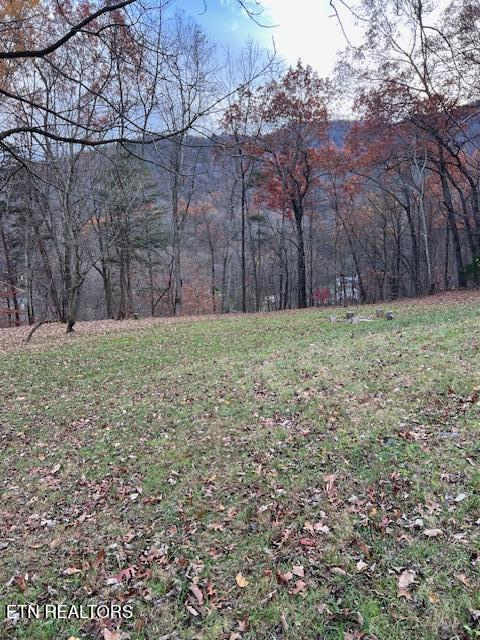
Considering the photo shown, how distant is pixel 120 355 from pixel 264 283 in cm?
2534

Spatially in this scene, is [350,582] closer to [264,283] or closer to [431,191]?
[431,191]

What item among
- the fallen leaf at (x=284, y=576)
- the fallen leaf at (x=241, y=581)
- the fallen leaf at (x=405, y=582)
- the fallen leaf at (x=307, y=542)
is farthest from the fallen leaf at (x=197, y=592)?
the fallen leaf at (x=405, y=582)

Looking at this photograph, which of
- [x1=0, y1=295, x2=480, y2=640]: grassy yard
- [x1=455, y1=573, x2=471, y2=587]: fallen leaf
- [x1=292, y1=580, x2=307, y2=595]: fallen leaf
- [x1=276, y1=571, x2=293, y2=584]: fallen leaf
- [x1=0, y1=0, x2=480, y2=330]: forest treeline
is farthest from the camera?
[x1=0, y1=0, x2=480, y2=330]: forest treeline

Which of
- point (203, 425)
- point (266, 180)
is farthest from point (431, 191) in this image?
point (203, 425)

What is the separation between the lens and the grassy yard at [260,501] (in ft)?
8.54

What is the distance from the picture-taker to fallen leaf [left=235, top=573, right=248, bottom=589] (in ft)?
9.37

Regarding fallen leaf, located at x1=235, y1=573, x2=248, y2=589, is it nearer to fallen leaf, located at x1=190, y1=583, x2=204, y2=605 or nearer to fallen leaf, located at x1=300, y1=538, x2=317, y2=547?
fallen leaf, located at x1=190, y1=583, x2=204, y2=605

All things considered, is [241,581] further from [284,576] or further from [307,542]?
[307,542]

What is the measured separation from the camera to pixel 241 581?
9.48 feet

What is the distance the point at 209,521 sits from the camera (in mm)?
3623

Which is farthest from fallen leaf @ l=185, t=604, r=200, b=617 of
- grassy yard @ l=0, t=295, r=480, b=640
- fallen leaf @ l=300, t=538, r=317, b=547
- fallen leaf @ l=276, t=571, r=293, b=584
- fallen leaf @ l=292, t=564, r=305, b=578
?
fallen leaf @ l=300, t=538, r=317, b=547

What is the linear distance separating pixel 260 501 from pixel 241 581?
2.98 feet

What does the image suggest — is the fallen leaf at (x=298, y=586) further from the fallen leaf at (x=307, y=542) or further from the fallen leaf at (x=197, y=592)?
the fallen leaf at (x=197, y=592)

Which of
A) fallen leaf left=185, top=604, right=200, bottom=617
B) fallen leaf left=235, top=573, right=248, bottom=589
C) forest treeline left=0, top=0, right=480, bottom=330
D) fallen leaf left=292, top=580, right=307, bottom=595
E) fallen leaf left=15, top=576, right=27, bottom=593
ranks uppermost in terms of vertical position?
forest treeline left=0, top=0, right=480, bottom=330
